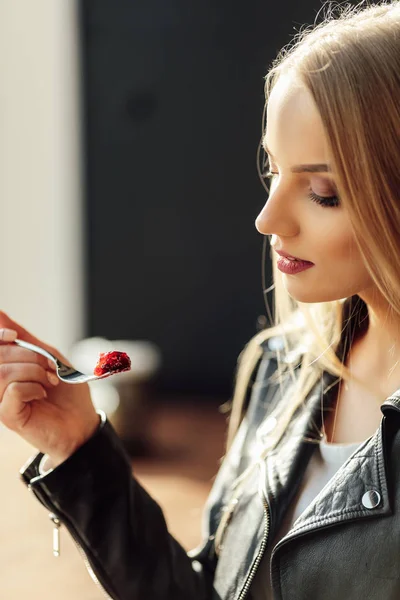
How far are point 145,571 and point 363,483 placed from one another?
1.22ft

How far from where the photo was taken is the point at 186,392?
13.5ft

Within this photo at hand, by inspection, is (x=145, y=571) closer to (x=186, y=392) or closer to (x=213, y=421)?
(x=213, y=421)

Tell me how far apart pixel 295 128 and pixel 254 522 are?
20.4 inches

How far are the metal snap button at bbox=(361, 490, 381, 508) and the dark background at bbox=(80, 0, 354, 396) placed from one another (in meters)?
3.02

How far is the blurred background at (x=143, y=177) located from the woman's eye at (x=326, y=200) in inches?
105

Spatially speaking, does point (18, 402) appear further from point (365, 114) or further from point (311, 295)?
point (365, 114)

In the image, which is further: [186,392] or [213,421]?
[186,392]

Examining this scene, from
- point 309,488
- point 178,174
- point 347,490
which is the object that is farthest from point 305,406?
point 178,174

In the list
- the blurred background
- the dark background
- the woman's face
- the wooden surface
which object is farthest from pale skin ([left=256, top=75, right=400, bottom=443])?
the dark background

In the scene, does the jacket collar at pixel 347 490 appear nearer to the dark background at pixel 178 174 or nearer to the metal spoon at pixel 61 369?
the metal spoon at pixel 61 369

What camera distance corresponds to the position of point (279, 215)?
95 cm

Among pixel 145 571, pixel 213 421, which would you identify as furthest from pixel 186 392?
pixel 145 571

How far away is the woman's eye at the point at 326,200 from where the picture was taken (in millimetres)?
937

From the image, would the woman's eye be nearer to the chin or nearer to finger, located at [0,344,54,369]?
the chin
